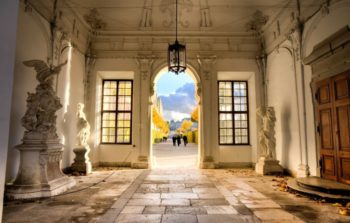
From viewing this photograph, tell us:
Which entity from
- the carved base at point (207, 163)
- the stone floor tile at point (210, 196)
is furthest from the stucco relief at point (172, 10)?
the stone floor tile at point (210, 196)

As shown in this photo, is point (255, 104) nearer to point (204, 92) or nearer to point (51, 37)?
point (204, 92)

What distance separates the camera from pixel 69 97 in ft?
25.0

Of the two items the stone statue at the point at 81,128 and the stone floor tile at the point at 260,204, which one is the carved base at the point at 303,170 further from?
the stone statue at the point at 81,128

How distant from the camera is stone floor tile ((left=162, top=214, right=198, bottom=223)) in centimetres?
313

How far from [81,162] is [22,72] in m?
3.20

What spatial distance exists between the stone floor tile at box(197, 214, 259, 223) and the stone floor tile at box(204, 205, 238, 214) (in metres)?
0.14

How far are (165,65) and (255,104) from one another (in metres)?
3.83

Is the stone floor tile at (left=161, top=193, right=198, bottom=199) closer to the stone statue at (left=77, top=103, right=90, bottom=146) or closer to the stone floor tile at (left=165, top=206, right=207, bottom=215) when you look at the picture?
the stone floor tile at (left=165, top=206, right=207, bottom=215)

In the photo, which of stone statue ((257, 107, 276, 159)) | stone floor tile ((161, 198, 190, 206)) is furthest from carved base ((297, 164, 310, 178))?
stone floor tile ((161, 198, 190, 206))

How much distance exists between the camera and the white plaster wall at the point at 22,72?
16.5ft

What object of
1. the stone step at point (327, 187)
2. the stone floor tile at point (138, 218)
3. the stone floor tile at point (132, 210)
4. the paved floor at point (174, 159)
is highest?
the stone step at point (327, 187)

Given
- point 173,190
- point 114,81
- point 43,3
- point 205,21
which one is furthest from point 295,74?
point 43,3

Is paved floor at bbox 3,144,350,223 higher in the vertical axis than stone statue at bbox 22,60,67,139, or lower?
lower

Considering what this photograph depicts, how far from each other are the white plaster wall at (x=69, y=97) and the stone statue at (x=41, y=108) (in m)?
2.03
